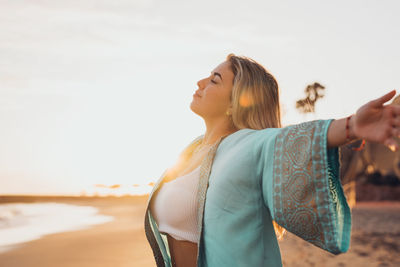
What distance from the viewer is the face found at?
6.11 feet

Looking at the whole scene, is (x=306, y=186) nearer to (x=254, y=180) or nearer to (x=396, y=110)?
(x=254, y=180)

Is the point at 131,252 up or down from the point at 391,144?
down

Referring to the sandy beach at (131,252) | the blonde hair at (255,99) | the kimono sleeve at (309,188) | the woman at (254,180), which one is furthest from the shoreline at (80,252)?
the kimono sleeve at (309,188)

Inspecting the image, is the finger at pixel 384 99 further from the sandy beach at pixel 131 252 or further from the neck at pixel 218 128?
the sandy beach at pixel 131 252

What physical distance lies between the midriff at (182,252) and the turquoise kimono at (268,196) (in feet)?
0.54

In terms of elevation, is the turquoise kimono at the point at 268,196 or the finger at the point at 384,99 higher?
the finger at the point at 384,99

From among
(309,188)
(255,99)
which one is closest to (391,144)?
(309,188)

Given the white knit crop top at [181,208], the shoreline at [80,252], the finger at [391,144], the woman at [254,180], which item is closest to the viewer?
the finger at [391,144]

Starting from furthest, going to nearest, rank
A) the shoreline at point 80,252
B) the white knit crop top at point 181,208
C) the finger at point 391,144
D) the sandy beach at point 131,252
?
the shoreline at point 80,252 < the sandy beach at point 131,252 < the white knit crop top at point 181,208 < the finger at point 391,144

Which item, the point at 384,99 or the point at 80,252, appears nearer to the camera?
the point at 384,99

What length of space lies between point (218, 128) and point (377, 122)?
91cm

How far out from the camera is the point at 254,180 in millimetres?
1434

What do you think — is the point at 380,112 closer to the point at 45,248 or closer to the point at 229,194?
the point at 229,194

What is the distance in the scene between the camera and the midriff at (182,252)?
1.74 m
